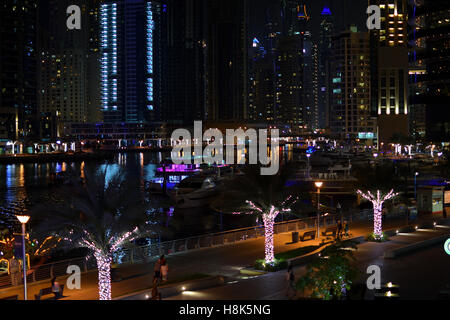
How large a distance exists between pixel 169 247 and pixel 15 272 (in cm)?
788

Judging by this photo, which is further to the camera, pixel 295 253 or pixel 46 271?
pixel 295 253

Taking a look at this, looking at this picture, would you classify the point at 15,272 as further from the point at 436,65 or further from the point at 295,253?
the point at 436,65

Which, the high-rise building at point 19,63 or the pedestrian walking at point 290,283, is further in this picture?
the high-rise building at point 19,63

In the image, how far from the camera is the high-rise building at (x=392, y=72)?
475 ft

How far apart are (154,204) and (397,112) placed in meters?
138

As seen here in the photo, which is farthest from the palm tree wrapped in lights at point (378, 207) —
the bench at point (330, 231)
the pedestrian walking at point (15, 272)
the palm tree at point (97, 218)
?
the pedestrian walking at point (15, 272)

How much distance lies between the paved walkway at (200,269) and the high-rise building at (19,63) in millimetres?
160685

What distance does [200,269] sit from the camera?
74.2 ft

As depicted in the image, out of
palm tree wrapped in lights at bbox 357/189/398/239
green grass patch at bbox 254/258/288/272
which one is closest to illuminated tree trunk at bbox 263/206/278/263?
green grass patch at bbox 254/258/288/272

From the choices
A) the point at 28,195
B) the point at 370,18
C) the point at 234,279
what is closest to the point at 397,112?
the point at 370,18

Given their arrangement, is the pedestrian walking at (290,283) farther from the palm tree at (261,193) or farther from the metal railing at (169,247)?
the metal railing at (169,247)

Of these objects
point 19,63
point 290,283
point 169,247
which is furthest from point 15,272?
point 19,63

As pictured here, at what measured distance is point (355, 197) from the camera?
6500 centimetres

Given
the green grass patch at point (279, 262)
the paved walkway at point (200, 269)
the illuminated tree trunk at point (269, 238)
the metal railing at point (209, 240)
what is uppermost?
the illuminated tree trunk at point (269, 238)
